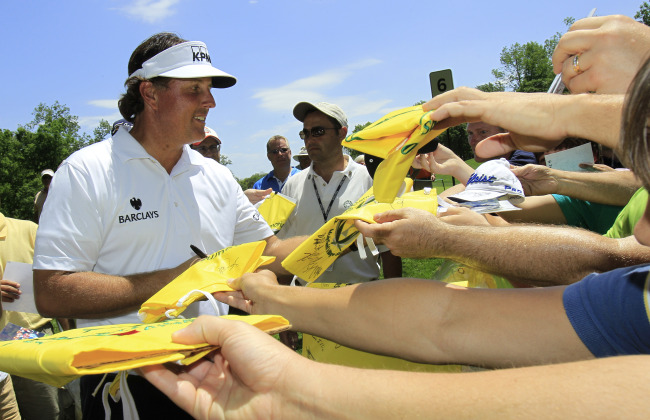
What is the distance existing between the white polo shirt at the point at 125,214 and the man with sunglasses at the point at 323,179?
7.25 feet

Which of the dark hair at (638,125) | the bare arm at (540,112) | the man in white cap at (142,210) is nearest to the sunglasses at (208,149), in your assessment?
the man in white cap at (142,210)

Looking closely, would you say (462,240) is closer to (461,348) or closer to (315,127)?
(461,348)

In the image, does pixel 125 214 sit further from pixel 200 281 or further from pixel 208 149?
pixel 208 149

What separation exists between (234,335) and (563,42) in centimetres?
138

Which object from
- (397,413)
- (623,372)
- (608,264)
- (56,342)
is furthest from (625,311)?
(56,342)

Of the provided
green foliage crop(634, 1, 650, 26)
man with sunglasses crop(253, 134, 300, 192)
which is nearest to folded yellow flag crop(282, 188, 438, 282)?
man with sunglasses crop(253, 134, 300, 192)

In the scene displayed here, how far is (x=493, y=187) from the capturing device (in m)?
2.47

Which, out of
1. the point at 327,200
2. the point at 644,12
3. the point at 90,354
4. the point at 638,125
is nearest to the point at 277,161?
the point at 327,200

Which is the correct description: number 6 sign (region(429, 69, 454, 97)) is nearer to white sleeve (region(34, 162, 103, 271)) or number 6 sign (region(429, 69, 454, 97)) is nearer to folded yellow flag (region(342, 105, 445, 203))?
folded yellow flag (region(342, 105, 445, 203))

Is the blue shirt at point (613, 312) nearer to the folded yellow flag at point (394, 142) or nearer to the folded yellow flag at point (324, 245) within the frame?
the folded yellow flag at point (394, 142)

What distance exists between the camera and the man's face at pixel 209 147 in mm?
6258

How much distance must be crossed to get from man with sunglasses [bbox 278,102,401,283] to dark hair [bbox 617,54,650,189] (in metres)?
3.86

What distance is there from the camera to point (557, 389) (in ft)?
2.39

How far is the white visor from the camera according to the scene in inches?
105
